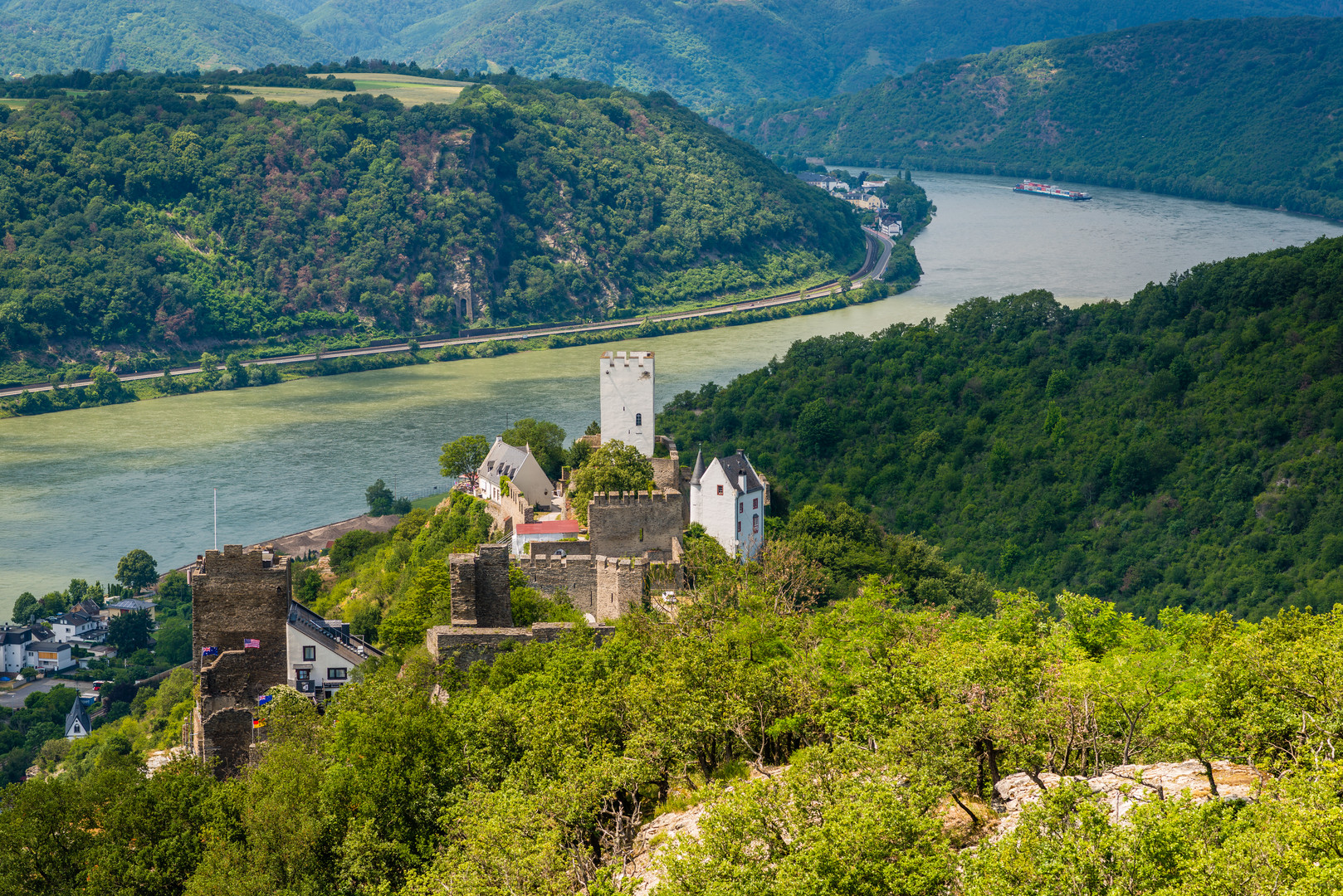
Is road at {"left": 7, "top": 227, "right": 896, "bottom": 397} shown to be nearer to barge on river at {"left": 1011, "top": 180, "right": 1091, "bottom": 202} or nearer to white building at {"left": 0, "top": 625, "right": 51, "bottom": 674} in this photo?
barge on river at {"left": 1011, "top": 180, "right": 1091, "bottom": 202}

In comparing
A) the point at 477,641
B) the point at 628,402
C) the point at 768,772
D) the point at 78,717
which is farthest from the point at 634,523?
the point at 78,717

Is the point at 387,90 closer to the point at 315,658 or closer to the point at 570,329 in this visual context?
the point at 570,329

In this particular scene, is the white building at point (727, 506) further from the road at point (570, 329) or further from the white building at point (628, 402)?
the road at point (570, 329)

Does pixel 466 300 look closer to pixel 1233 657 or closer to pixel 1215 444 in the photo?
pixel 1215 444

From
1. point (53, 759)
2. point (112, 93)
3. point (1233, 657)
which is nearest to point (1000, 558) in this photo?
point (53, 759)

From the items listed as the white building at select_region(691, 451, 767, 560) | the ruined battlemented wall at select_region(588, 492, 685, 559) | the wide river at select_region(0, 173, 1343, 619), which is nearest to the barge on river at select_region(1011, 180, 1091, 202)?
the wide river at select_region(0, 173, 1343, 619)

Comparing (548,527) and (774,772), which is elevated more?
(774,772)

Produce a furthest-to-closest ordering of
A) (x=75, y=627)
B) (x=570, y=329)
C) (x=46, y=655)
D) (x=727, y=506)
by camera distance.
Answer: (x=570, y=329) → (x=75, y=627) → (x=46, y=655) → (x=727, y=506)
